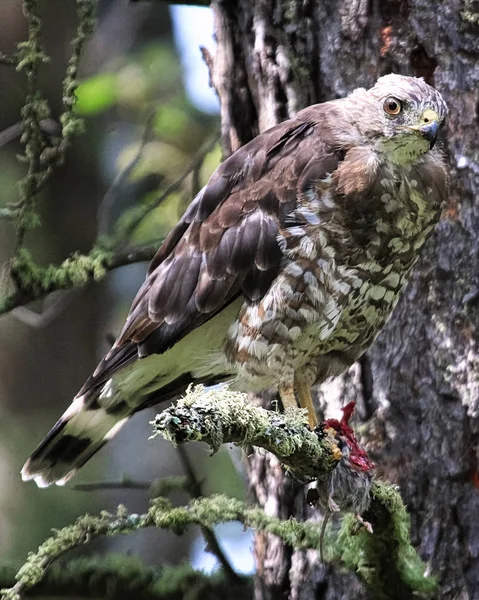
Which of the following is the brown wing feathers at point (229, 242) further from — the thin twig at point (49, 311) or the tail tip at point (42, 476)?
the thin twig at point (49, 311)

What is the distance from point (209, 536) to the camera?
10.8 ft

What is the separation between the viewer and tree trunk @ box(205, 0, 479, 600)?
122 inches

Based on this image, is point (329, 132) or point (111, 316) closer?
point (329, 132)

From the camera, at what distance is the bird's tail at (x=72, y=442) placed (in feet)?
11.4

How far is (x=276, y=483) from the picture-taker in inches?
139

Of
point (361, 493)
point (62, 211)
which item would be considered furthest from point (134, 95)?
point (361, 493)

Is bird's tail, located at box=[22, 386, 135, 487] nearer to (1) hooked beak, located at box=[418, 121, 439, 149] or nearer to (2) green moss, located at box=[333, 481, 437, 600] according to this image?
(2) green moss, located at box=[333, 481, 437, 600]

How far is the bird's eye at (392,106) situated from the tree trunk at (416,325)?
39cm

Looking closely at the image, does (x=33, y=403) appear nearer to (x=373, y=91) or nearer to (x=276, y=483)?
(x=276, y=483)

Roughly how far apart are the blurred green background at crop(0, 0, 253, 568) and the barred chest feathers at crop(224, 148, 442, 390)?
1.49 meters

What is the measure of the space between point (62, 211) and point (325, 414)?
2.08 m

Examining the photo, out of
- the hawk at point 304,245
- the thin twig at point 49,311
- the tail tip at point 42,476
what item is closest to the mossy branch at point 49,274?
the hawk at point 304,245

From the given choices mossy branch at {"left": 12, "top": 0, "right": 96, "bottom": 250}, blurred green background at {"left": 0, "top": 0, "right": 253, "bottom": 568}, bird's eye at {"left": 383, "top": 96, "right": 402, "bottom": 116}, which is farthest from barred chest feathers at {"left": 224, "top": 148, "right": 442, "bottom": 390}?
blurred green background at {"left": 0, "top": 0, "right": 253, "bottom": 568}

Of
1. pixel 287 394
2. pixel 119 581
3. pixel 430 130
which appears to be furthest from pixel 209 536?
pixel 430 130
